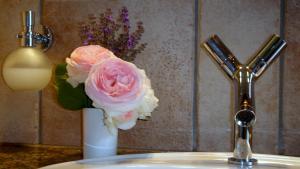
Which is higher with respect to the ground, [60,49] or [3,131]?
[60,49]

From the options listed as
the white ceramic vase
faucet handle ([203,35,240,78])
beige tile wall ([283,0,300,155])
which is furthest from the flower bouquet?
beige tile wall ([283,0,300,155])

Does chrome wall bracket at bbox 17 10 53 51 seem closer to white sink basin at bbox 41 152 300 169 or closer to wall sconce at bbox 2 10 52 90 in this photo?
wall sconce at bbox 2 10 52 90

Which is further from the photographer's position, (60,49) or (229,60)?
(60,49)

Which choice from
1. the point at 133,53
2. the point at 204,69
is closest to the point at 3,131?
the point at 133,53

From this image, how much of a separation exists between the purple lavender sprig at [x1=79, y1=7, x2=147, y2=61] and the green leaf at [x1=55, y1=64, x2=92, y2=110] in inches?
4.0

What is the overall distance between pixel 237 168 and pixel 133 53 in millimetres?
280

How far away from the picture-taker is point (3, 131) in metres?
0.81

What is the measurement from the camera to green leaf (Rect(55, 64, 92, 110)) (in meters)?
0.61

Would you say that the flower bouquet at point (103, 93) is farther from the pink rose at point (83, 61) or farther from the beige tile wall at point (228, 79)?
the beige tile wall at point (228, 79)

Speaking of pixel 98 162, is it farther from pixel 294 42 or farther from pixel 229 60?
pixel 294 42

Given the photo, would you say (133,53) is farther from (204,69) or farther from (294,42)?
(294,42)

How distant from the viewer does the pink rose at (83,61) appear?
58cm

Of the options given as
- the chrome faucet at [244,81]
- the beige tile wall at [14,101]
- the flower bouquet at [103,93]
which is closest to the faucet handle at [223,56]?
the chrome faucet at [244,81]

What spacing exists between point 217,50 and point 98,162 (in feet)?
0.82
